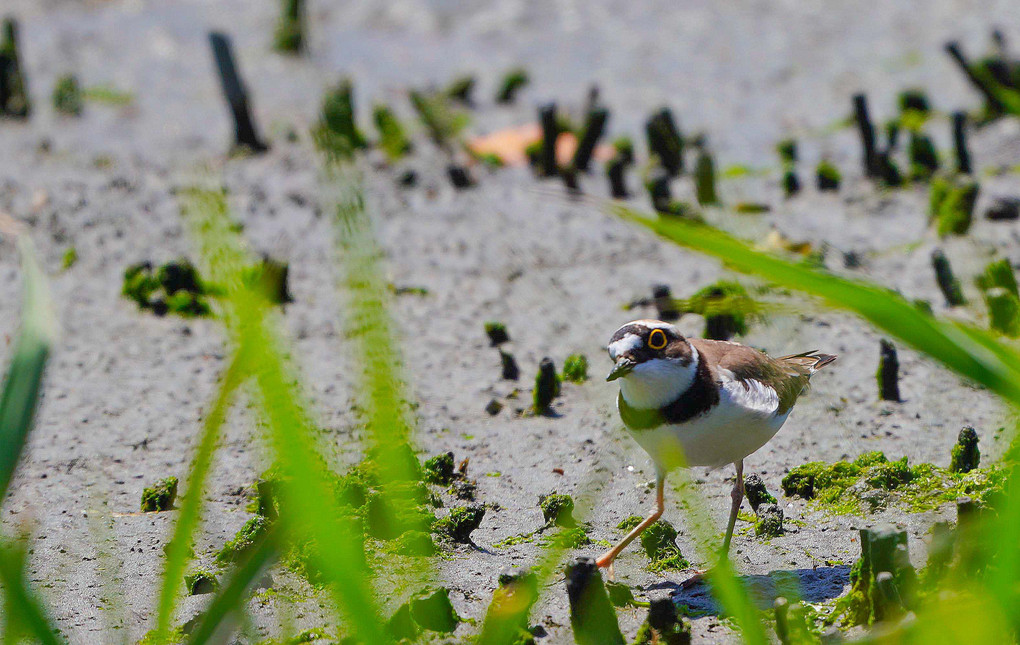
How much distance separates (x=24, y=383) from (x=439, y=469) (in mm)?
2853

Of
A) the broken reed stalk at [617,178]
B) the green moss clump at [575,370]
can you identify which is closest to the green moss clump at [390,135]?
the broken reed stalk at [617,178]

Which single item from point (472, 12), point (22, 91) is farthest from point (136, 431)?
point (472, 12)

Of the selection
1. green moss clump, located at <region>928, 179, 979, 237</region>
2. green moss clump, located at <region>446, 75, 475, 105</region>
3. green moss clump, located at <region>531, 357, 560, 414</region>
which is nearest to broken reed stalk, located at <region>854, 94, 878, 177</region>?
green moss clump, located at <region>928, 179, 979, 237</region>

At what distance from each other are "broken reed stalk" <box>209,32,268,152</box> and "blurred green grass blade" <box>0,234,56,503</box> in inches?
277

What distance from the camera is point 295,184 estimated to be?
783cm

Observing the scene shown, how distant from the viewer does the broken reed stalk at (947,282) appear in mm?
5309

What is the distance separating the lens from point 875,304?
117cm

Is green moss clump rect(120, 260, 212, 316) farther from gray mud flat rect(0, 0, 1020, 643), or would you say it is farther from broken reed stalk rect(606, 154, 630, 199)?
broken reed stalk rect(606, 154, 630, 199)

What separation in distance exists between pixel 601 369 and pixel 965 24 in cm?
699

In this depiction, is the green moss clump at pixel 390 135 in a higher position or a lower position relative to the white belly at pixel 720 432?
higher

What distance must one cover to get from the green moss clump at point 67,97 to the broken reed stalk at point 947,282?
698 centimetres

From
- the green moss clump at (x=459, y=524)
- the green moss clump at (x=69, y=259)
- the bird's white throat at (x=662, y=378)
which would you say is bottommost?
the green moss clump at (x=459, y=524)

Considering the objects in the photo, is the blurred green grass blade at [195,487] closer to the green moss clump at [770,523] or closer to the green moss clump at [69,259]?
the green moss clump at [770,523]

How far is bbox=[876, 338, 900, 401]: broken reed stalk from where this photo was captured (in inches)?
180
